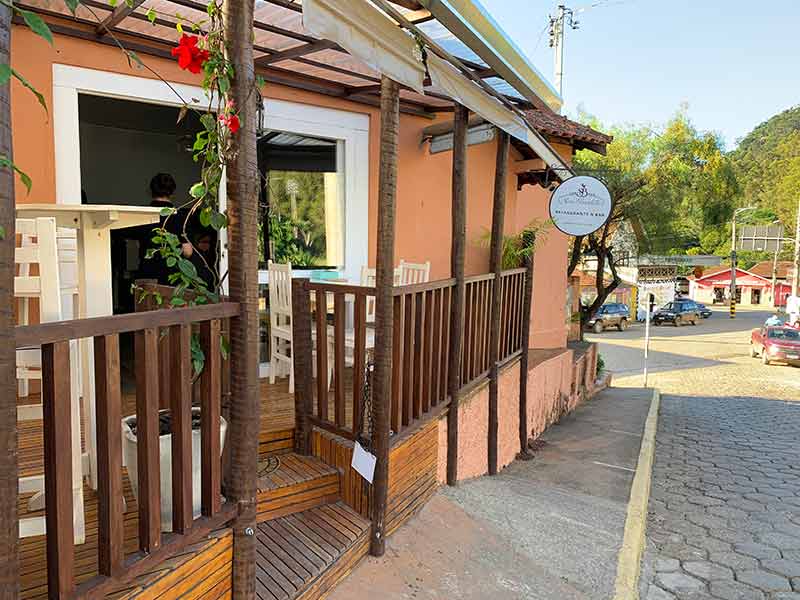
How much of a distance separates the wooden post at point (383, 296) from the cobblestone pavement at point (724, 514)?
6.24 feet

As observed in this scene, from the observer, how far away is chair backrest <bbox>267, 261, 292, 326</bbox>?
407cm

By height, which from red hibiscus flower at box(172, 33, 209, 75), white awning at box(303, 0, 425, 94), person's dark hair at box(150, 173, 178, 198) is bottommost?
person's dark hair at box(150, 173, 178, 198)

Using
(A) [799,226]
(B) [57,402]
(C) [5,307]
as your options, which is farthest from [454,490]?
(A) [799,226]

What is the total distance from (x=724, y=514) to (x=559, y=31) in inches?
656

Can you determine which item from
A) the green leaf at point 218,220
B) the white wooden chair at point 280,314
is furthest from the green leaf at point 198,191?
the white wooden chair at point 280,314

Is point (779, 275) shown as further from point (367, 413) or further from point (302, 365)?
point (302, 365)

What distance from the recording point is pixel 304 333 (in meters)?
3.16

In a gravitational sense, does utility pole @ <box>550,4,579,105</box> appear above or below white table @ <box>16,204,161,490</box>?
above

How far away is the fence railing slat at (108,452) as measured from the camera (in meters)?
1.54

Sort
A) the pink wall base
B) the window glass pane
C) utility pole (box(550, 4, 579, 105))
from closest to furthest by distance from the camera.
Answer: the pink wall base
the window glass pane
utility pole (box(550, 4, 579, 105))

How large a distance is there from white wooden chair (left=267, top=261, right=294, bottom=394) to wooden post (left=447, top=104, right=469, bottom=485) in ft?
3.83

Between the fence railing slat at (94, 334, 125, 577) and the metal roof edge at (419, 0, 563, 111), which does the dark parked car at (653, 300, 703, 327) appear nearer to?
the metal roof edge at (419, 0, 563, 111)

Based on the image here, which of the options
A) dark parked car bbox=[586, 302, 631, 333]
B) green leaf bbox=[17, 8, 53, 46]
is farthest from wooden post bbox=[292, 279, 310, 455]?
dark parked car bbox=[586, 302, 631, 333]

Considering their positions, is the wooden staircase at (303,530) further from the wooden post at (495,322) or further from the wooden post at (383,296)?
the wooden post at (495,322)
